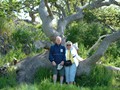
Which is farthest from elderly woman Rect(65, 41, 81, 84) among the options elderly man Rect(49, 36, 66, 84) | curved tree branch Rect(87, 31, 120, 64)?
curved tree branch Rect(87, 31, 120, 64)

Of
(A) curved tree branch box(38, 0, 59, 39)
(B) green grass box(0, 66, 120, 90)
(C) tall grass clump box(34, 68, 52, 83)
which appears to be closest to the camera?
(B) green grass box(0, 66, 120, 90)

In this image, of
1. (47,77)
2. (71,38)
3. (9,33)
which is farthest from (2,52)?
(47,77)

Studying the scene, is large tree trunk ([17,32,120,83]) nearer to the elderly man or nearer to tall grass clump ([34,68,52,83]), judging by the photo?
tall grass clump ([34,68,52,83])

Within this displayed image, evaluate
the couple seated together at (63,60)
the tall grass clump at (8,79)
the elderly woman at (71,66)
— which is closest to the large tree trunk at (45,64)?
the tall grass clump at (8,79)

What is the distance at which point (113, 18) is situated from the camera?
1852cm

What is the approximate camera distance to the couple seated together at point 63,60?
12094 millimetres

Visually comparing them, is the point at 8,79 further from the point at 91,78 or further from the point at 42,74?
the point at 91,78

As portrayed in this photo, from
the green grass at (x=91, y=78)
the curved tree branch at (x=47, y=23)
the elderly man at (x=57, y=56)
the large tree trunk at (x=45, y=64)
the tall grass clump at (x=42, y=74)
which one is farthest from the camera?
the curved tree branch at (x=47, y=23)

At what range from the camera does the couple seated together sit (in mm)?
12094

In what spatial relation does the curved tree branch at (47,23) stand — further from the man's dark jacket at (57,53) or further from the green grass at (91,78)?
the man's dark jacket at (57,53)

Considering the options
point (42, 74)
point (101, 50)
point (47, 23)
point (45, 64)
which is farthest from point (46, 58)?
point (101, 50)

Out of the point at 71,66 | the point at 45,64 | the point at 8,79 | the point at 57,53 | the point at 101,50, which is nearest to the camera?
the point at 57,53

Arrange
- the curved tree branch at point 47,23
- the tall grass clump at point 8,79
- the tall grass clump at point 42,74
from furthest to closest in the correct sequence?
the curved tree branch at point 47,23
the tall grass clump at point 42,74
the tall grass clump at point 8,79

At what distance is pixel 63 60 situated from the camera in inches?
479
